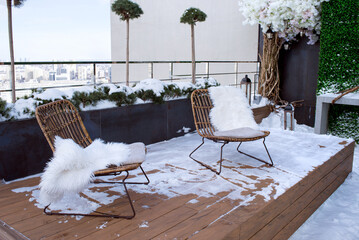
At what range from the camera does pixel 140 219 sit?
185 cm

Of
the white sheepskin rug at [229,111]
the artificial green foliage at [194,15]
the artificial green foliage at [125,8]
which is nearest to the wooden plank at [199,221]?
the white sheepskin rug at [229,111]

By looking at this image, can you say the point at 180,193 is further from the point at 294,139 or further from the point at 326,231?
the point at 294,139

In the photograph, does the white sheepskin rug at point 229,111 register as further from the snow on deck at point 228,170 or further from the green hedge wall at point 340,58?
the green hedge wall at point 340,58

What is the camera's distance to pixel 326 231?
8.21 feet

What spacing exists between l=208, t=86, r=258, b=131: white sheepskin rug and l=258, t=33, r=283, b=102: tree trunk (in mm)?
3842

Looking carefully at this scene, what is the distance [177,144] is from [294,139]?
52.2 inches

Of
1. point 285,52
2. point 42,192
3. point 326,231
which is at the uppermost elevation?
point 285,52

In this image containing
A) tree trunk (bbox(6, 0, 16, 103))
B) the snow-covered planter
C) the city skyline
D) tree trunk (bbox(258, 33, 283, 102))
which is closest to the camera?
the snow-covered planter

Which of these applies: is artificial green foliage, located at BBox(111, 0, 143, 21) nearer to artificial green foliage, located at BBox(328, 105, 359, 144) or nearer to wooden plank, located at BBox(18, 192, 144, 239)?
artificial green foliage, located at BBox(328, 105, 359, 144)

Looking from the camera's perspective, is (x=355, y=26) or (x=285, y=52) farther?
(x=285, y=52)

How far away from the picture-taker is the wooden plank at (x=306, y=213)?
90.3 inches

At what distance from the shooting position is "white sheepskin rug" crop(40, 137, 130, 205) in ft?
5.78

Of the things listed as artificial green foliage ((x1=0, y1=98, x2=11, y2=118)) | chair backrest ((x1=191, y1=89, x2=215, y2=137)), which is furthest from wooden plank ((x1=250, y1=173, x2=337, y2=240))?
artificial green foliage ((x1=0, y1=98, x2=11, y2=118))

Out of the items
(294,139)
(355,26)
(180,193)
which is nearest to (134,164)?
(180,193)
